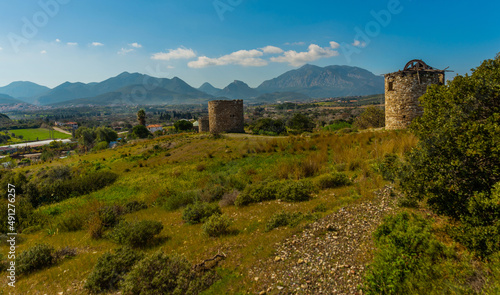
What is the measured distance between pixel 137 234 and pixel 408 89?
1648 centimetres

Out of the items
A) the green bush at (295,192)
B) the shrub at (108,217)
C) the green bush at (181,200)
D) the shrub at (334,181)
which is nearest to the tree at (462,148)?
the green bush at (295,192)

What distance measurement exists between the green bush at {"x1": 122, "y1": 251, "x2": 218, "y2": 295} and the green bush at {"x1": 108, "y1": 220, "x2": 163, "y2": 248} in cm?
222

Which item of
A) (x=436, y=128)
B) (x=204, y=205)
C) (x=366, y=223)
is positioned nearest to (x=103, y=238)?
(x=204, y=205)

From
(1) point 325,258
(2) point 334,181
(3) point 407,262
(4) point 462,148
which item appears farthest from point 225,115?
(3) point 407,262

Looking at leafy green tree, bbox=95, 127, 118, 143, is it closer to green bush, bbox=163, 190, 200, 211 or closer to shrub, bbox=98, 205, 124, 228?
green bush, bbox=163, 190, 200, 211

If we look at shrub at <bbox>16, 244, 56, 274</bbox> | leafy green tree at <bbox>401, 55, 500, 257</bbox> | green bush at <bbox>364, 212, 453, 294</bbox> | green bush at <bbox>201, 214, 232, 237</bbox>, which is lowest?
shrub at <bbox>16, 244, 56, 274</bbox>

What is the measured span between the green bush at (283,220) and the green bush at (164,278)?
6.90ft

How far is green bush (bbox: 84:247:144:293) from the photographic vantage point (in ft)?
14.9

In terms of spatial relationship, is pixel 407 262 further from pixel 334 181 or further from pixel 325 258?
pixel 334 181

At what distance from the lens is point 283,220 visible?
6199mm

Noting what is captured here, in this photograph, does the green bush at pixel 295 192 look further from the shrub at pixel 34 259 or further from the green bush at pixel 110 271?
the shrub at pixel 34 259

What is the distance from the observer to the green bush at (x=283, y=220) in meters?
6.05

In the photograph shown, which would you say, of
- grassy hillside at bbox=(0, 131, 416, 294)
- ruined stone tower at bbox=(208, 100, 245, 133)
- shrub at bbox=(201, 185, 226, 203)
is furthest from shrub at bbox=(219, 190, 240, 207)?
ruined stone tower at bbox=(208, 100, 245, 133)

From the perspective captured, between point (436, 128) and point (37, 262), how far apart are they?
8.89 meters
